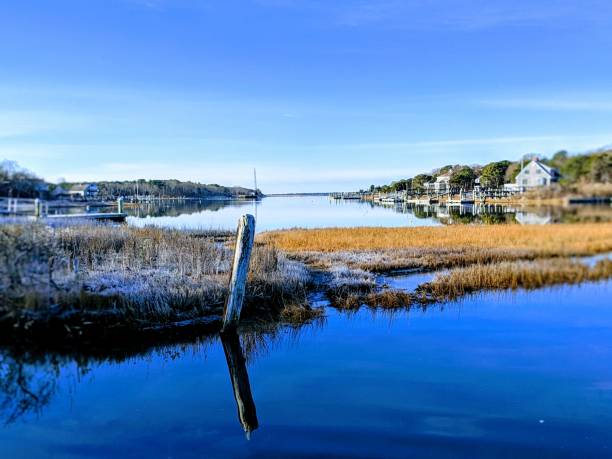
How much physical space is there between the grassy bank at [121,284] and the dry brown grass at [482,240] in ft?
20.1

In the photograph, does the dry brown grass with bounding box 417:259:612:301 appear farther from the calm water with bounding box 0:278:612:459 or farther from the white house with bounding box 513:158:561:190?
the white house with bounding box 513:158:561:190

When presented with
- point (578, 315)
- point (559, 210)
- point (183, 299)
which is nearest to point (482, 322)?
point (578, 315)

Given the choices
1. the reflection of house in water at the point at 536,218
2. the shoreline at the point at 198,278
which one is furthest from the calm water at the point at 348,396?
the reflection of house in water at the point at 536,218

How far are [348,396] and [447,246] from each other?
18.7 meters

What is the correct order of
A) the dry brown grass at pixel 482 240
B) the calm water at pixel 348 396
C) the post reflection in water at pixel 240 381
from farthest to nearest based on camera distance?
the dry brown grass at pixel 482 240 < the post reflection in water at pixel 240 381 < the calm water at pixel 348 396

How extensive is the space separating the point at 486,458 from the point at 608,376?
400 cm

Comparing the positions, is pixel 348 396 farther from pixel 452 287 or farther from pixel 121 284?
pixel 452 287

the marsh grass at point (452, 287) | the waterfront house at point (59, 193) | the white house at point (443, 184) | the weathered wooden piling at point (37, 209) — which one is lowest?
the marsh grass at point (452, 287)

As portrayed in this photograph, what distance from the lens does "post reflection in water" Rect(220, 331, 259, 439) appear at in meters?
7.23

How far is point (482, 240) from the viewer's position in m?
23.0

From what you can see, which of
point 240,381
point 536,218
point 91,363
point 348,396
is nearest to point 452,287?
point 536,218

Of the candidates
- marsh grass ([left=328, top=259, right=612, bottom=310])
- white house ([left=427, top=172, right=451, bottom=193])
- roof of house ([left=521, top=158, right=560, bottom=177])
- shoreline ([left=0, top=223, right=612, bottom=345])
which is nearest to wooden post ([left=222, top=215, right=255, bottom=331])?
shoreline ([left=0, top=223, right=612, bottom=345])

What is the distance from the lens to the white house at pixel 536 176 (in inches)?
322

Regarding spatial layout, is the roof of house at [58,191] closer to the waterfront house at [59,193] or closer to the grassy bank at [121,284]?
the waterfront house at [59,193]
